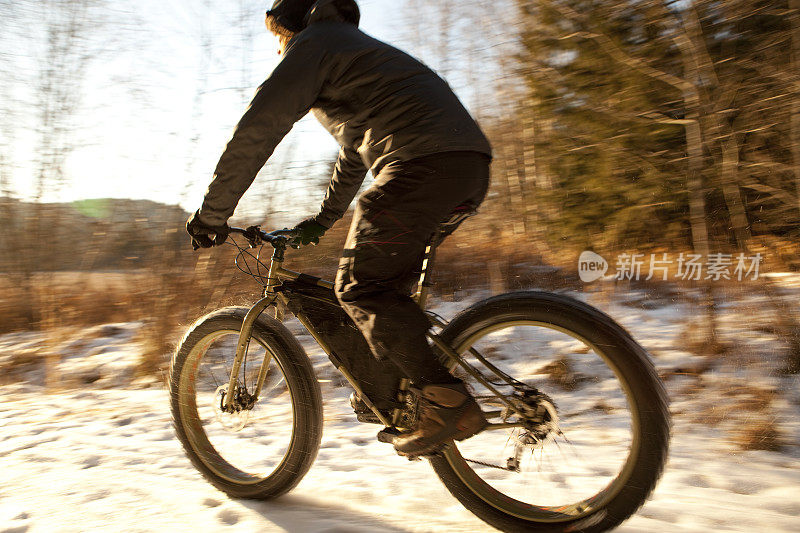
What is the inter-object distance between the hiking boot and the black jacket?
0.83 m

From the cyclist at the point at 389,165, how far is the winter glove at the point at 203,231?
0.09 meters

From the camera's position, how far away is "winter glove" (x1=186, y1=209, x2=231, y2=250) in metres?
2.22

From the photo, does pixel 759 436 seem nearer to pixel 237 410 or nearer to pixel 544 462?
pixel 544 462

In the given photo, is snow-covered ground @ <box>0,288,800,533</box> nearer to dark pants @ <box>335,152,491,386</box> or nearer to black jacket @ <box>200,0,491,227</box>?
dark pants @ <box>335,152,491,386</box>

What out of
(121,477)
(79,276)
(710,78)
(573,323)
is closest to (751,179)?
(710,78)

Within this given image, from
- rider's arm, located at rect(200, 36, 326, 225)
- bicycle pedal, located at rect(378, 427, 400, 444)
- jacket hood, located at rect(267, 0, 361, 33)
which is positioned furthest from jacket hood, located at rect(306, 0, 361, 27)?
bicycle pedal, located at rect(378, 427, 400, 444)

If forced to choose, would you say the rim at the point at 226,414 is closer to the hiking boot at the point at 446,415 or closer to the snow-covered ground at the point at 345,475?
the snow-covered ground at the point at 345,475

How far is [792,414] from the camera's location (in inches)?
135

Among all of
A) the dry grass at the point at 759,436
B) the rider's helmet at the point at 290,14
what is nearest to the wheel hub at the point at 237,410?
the rider's helmet at the point at 290,14

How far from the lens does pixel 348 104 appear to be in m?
2.15

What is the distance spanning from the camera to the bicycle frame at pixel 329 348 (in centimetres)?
213

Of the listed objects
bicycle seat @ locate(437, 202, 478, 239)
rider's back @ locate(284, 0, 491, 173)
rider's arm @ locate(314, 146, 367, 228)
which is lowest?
bicycle seat @ locate(437, 202, 478, 239)

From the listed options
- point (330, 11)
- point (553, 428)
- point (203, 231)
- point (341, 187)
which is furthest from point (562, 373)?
point (330, 11)

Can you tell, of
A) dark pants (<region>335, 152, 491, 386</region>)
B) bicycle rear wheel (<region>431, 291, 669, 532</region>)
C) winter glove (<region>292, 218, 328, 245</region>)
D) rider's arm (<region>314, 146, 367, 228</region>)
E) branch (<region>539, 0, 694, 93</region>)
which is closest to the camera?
bicycle rear wheel (<region>431, 291, 669, 532</region>)
